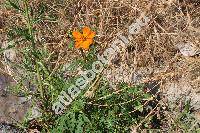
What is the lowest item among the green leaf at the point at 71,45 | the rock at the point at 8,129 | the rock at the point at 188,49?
the rock at the point at 8,129

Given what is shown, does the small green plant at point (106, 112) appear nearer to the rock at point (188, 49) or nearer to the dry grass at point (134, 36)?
the dry grass at point (134, 36)

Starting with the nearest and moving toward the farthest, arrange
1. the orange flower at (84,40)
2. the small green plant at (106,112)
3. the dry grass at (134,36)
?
the small green plant at (106,112) → the orange flower at (84,40) → the dry grass at (134,36)

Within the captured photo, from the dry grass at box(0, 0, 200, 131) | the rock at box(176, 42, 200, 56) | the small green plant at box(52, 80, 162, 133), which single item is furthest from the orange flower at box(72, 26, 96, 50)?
the rock at box(176, 42, 200, 56)

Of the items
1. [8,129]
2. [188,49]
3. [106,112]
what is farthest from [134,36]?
[8,129]

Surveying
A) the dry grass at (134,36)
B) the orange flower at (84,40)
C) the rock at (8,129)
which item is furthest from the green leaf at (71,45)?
the rock at (8,129)

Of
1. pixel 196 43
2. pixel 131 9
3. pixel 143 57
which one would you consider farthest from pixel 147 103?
pixel 131 9

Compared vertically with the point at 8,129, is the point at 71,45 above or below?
above

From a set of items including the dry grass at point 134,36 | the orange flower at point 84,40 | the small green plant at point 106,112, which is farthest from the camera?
the dry grass at point 134,36

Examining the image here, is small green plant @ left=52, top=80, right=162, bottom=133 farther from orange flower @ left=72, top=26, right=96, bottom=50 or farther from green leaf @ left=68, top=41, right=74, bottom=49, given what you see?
green leaf @ left=68, top=41, right=74, bottom=49

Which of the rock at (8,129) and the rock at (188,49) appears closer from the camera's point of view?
the rock at (8,129)

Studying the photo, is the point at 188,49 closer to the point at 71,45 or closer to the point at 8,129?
the point at 71,45

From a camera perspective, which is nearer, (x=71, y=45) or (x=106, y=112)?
(x=106, y=112)

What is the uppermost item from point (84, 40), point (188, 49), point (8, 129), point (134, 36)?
point (84, 40)
